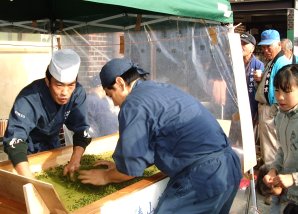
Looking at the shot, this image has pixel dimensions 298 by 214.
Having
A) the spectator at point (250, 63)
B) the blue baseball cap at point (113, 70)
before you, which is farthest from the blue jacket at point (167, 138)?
the spectator at point (250, 63)

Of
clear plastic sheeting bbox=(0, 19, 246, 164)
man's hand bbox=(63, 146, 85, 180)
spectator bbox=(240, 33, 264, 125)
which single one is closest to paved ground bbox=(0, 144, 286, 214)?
clear plastic sheeting bbox=(0, 19, 246, 164)

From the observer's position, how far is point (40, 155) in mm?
2465

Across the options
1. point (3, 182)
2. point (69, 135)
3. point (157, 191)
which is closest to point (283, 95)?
point (157, 191)

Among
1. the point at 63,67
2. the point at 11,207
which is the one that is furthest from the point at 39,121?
the point at 11,207

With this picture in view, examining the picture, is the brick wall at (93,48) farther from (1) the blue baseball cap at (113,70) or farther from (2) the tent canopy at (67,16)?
(1) the blue baseball cap at (113,70)

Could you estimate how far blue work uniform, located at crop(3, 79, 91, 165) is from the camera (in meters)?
2.09

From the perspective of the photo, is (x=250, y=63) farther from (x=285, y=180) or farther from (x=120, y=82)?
(x=120, y=82)

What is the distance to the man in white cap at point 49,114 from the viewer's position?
6.86 ft

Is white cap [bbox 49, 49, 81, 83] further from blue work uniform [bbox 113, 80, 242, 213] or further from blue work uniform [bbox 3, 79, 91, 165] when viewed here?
blue work uniform [bbox 113, 80, 242, 213]

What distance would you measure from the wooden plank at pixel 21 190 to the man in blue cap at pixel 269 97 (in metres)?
2.79

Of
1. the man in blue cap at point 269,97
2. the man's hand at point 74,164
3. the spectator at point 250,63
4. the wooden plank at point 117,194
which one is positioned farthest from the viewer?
the spectator at point 250,63

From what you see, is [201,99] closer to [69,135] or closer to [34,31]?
[69,135]

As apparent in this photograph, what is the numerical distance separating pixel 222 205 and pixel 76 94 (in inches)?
49.7

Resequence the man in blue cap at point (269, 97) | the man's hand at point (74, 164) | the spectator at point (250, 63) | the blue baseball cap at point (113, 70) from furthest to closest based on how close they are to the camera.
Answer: the spectator at point (250, 63), the man in blue cap at point (269, 97), the man's hand at point (74, 164), the blue baseball cap at point (113, 70)
